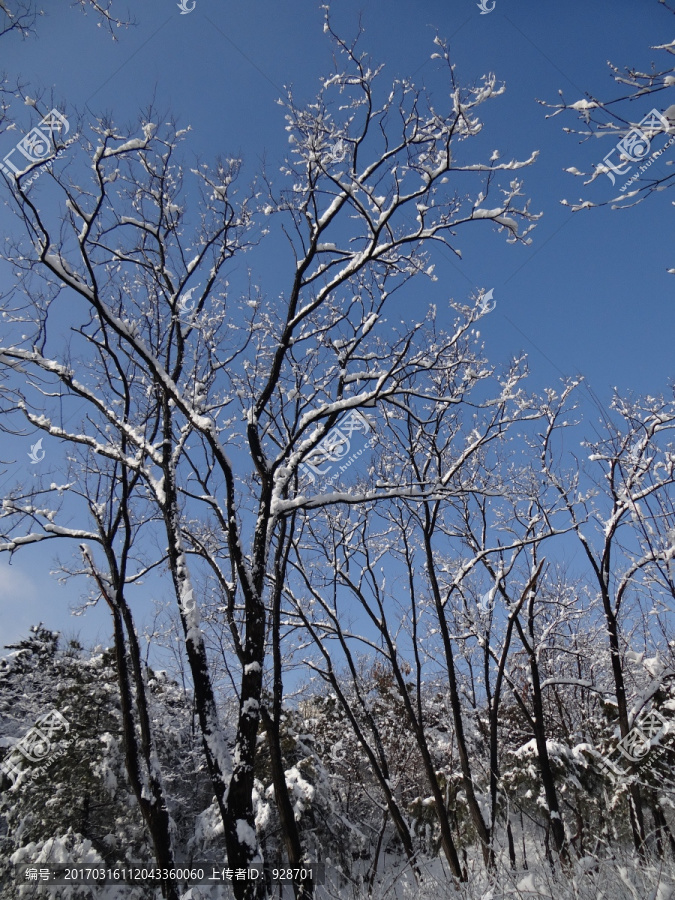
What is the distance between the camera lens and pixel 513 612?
10.5 metres

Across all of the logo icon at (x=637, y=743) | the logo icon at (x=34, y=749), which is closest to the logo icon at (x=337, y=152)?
the logo icon at (x=637, y=743)

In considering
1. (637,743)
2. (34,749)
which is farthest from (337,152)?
(34,749)

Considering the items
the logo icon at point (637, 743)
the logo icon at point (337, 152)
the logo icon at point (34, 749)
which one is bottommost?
the logo icon at point (637, 743)

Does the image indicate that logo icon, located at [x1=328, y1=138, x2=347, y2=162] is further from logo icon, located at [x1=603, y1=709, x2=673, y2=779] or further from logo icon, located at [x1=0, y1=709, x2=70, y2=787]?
logo icon, located at [x1=0, y1=709, x2=70, y2=787]

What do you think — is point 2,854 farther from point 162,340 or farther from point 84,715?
point 162,340

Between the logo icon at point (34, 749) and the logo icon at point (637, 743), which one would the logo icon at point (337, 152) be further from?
the logo icon at point (34, 749)

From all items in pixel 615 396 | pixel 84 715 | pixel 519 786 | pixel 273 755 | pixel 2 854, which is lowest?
pixel 519 786

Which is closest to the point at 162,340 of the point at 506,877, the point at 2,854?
the point at 506,877

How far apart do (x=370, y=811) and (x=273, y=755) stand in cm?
2268

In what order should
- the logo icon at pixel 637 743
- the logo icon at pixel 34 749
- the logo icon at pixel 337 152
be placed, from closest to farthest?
the logo icon at pixel 337 152
the logo icon at pixel 637 743
the logo icon at pixel 34 749

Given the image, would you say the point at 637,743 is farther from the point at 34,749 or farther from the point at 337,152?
the point at 34,749

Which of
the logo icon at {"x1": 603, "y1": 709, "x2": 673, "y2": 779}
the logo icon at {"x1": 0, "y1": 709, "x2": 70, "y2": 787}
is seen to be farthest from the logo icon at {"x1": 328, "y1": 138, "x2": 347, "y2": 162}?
the logo icon at {"x1": 0, "y1": 709, "x2": 70, "y2": 787}

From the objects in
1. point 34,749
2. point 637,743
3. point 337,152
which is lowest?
point 637,743

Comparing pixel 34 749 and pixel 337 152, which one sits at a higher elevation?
pixel 337 152
